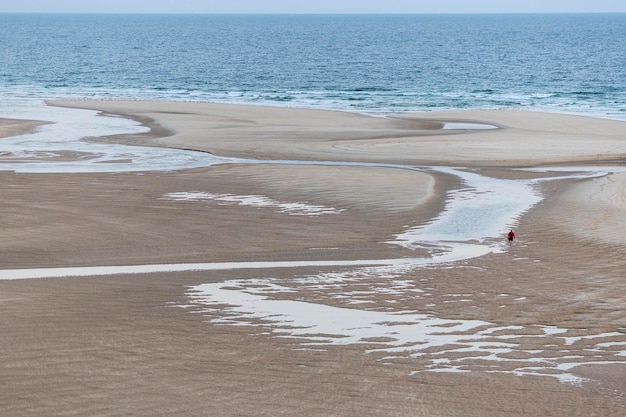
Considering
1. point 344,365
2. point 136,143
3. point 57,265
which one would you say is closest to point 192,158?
point 136,143

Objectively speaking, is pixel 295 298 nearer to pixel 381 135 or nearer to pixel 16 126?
pixel 381 135

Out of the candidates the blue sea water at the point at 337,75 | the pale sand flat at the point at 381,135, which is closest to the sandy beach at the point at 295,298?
the pale sand flat at the point at 381,135

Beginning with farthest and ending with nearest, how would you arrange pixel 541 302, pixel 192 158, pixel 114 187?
pixel 192 158 < pixel 114 187 < pixel 541 302

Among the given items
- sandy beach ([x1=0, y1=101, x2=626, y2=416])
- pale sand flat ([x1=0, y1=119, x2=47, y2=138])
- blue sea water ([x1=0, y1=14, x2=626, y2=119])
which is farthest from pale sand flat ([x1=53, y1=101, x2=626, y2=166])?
blue sea water ([x1=0, y1=14, x2=626, y2=119])

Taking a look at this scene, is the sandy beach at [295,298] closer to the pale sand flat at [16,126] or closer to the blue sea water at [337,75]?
the pale sand flat at [16,126]

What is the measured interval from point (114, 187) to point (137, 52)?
248 ft

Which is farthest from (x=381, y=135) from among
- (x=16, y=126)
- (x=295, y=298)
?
(x=295, y=298)

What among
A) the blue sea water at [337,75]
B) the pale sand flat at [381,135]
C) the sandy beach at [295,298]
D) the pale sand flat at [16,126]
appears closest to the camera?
the sandy beach at [295,298]

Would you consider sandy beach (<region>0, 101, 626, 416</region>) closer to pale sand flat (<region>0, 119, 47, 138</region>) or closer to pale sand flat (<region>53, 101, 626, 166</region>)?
pale sand flat (<region>53, 101, 626, 166</region>)

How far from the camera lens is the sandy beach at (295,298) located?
336 inches

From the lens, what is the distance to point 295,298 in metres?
12.2

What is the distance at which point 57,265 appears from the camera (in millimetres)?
14008

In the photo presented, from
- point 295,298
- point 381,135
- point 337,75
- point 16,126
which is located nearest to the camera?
point 295,298

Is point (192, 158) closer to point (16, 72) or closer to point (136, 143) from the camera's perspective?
point (136, 143)
